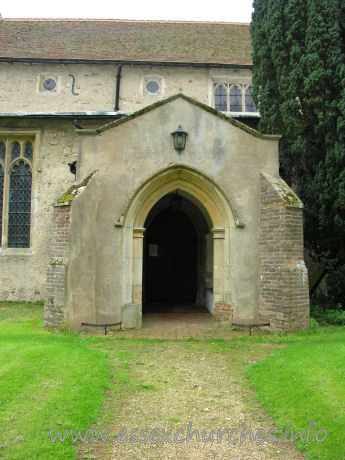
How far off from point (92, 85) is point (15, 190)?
4660mm

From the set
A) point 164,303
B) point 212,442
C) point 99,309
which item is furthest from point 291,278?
point 164,303

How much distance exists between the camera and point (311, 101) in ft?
28.1

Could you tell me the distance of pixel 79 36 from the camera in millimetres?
14898

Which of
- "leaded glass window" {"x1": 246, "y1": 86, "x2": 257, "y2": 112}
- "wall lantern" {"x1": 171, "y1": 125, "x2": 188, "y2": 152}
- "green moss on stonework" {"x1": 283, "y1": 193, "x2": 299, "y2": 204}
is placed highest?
"leaded glass window" {"x1": 246, "y1": 86, "x2": 257, "y2": 112}

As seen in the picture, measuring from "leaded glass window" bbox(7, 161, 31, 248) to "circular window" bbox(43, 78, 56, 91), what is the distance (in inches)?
123

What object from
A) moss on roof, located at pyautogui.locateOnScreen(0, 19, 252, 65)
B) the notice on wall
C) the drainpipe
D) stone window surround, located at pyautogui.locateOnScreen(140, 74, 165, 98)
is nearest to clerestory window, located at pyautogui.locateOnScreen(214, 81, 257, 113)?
moss on roof, located at pyautogui.locateOnScreen(0, 19, 252, 65)

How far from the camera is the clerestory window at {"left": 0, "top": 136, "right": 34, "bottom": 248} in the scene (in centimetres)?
1191

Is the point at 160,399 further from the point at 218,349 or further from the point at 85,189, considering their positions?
the point at 85,189

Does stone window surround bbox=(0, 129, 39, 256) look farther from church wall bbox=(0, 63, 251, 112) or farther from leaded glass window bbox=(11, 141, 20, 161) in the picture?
church wall bbox=(0, 63, 251, 112)

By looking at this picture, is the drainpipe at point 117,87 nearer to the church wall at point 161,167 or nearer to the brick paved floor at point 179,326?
the church wall at point 161,167

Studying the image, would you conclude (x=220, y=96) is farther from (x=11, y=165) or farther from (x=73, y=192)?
(x=73, y=192)

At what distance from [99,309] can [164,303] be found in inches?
175

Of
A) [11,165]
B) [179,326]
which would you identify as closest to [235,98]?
[11,165]

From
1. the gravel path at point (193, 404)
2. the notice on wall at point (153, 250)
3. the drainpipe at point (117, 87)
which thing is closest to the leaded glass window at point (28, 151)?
the drainpipe at point (117, 87)
